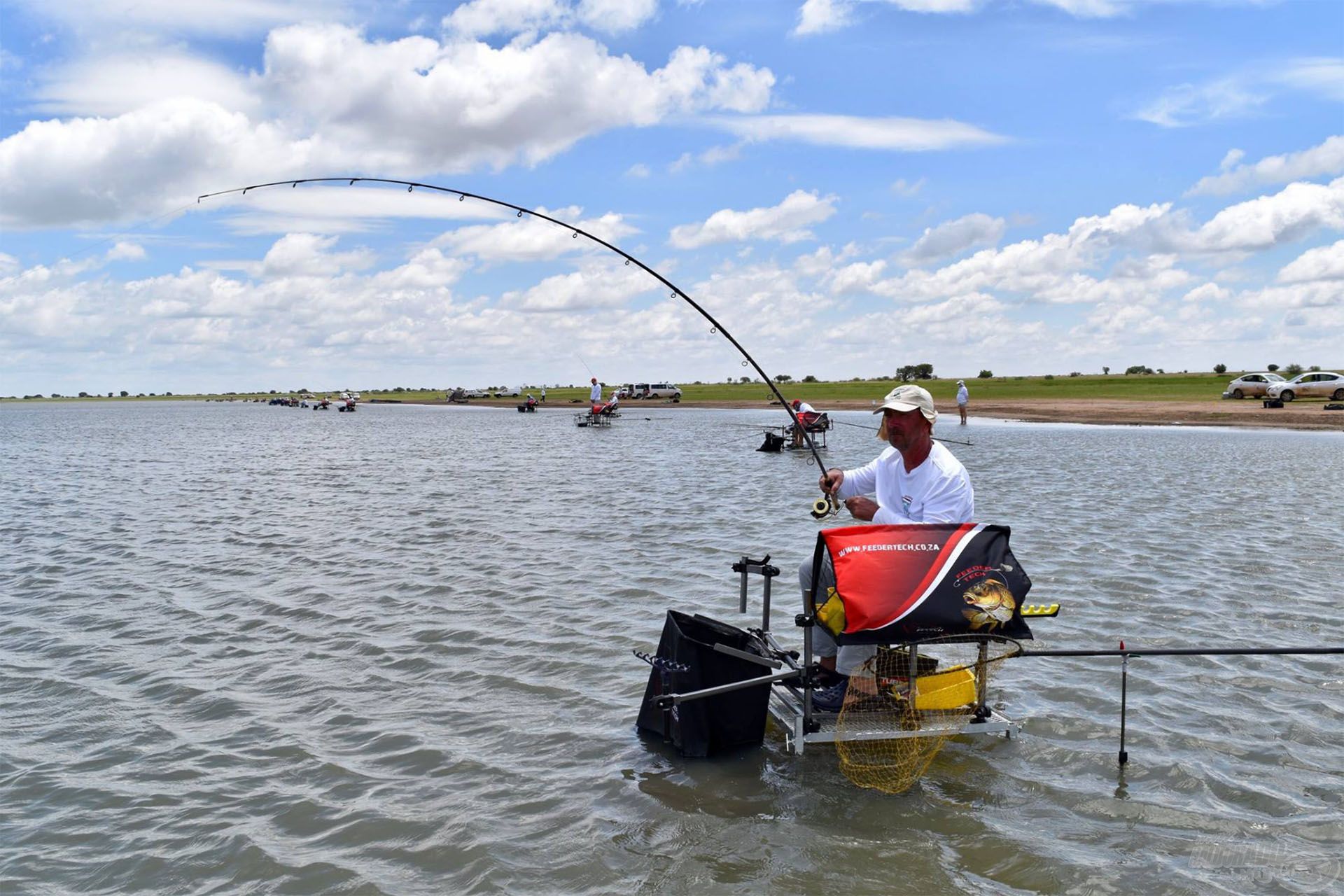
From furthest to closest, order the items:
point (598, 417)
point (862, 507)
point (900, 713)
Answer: point (598, 417) → point (862, 507) → point (900, 713)

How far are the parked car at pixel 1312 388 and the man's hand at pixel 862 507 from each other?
57023 millimetres

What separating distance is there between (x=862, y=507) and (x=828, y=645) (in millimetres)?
935

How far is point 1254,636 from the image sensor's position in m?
8.84

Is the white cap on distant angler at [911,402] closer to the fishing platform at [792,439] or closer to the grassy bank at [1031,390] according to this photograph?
the fishing platform at [792,439]

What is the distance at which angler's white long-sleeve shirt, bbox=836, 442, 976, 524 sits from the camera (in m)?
5.92

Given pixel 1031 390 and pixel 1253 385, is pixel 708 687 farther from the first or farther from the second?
pixel 1031 390

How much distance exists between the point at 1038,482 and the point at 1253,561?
10.8 meters

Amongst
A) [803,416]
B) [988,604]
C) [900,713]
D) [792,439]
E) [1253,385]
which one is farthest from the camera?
[1253,385]

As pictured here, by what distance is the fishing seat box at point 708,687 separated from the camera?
5887 mm

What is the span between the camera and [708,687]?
19.5ft

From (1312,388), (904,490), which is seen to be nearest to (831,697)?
(904,490)

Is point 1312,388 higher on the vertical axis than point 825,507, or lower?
higher

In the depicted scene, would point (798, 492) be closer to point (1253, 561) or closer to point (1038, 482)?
point (1038, 482)

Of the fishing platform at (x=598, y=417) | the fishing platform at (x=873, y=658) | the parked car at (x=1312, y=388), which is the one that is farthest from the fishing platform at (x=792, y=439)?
the parked car at (x=1312, y=388)
